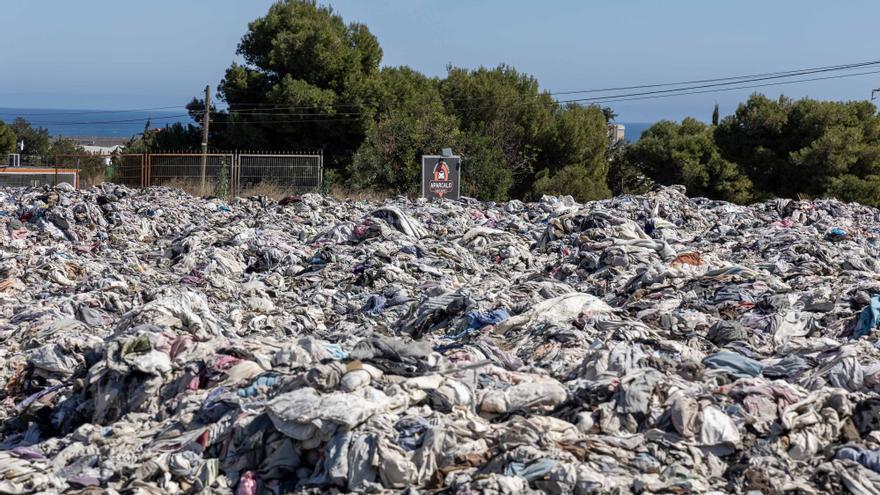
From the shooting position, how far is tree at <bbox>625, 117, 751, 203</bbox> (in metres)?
28.9

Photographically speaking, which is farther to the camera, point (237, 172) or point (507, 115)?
point (507, 115)

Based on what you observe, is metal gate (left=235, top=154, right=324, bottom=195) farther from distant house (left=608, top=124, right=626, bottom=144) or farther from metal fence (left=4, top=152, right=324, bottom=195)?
distant house (left=608, top=124, right=626, bottom=144)

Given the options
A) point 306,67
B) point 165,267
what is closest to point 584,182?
point 306,67

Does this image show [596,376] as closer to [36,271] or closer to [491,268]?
[491,268]

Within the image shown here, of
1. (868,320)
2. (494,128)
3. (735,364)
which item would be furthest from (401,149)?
(735,364)

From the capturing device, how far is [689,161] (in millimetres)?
29859

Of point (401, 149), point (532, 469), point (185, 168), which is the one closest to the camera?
point (532, 469)

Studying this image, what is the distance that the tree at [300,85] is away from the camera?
2712 cm

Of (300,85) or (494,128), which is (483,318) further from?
(494,128)

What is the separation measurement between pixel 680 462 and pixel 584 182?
24998 mm

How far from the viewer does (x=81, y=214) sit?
14.6 metres

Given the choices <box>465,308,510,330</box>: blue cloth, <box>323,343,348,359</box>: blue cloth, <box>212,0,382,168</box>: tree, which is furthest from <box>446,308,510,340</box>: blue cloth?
<box>212,0,382,168</box>: tree

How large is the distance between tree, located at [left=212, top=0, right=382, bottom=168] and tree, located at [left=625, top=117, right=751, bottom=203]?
9.54 m

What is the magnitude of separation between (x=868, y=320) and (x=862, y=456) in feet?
8.63
